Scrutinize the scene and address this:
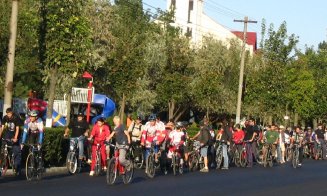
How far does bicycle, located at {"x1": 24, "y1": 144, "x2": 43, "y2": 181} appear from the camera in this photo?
65.2 ft

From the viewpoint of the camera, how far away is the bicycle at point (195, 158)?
28.3 m

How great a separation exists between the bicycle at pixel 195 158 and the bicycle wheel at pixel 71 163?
19.7 ft

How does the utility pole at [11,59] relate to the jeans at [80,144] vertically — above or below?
above

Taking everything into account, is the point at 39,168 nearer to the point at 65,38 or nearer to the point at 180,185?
the point at 180,185

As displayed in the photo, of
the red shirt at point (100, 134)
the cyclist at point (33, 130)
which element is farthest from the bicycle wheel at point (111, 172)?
the red shirt at point (100, 134)

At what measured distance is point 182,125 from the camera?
87.8 feet

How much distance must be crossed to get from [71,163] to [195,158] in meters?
6.63

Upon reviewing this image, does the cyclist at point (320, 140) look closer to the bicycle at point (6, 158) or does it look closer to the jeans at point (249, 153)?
the jeans at point (249, 153)

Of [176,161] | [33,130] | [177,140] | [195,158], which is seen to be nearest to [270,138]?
[195,158]

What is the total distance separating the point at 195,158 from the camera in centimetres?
2855

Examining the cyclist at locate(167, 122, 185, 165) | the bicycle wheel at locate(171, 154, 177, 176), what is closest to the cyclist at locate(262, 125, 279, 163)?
the cyclist at locate(167, 122, 185, 165)

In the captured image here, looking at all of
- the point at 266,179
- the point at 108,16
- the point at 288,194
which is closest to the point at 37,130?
the point at 288,194

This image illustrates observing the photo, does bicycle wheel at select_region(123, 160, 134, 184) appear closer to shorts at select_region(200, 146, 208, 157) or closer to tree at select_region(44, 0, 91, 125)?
tree at select_region(44, 0, 91, 125)

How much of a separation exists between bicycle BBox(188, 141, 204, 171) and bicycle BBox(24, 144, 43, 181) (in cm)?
871
